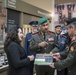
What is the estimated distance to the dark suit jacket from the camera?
2.16 metres

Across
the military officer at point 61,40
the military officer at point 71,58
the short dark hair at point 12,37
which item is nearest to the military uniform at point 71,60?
the military officer at point 71,58

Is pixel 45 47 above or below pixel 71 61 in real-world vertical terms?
above

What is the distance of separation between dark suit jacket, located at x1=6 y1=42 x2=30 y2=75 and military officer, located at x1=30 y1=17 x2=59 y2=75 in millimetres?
464

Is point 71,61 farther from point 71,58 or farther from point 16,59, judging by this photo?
point 16,59

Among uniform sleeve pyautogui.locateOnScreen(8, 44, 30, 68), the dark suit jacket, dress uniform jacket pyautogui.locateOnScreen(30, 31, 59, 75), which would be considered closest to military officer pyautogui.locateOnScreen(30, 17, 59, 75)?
dress uniform jacket pyautogui.locateOnScreen(30, 31, 59, 75)

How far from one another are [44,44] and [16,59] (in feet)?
2.17

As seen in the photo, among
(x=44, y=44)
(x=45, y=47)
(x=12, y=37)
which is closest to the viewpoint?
(x=12, y=37)

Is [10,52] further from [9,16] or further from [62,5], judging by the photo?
[62,5]

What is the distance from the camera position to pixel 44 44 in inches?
105

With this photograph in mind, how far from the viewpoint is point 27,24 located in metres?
4.59

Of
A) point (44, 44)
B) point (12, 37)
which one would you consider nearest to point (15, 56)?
point (12, 37)

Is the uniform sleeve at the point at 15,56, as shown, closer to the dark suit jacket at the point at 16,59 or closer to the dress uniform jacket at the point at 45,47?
the dark suit jacket at the point at 16,59

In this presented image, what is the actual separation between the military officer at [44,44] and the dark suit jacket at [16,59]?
0.46 metres

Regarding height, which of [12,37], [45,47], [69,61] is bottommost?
[69,61]
